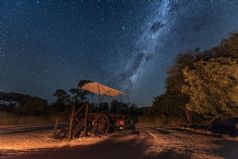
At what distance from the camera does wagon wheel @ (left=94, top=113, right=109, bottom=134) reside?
2234 centimetres

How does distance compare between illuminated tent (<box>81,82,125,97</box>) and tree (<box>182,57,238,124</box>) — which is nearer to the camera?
tree (<box>182,57,238,124</box>)

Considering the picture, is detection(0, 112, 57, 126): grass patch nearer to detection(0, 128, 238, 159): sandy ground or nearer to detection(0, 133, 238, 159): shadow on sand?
detection(0, 128, 238, 159): sandy ground

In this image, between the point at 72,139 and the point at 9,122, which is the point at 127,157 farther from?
the point at 9,122

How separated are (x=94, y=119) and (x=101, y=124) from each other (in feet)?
2.32

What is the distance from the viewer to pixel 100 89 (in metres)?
23.9

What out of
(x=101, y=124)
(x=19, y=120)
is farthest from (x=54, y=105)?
(x=101, y=124)

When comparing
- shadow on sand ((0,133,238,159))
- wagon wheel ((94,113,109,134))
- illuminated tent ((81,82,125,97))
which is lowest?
shadow on sand ((0,133,238,159))

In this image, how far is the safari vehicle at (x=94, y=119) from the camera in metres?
20.2

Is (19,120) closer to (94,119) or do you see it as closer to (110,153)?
(94,119)

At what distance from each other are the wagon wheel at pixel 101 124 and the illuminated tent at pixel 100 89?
76.5 inches

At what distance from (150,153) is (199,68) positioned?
41.2 ft

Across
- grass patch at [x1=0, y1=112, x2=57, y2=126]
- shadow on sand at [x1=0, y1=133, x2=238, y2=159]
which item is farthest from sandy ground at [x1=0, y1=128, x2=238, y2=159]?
grass patch at [x1=0, y1=112, x2=57, y2=126]

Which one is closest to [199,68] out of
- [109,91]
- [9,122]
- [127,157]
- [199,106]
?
[199,106]

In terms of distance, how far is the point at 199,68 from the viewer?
83.3 feet
